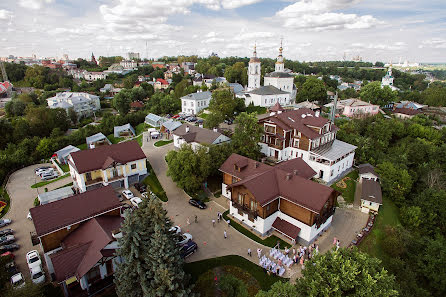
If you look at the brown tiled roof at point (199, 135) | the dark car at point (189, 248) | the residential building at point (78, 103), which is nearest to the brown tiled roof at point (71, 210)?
the dark car at point (189, 248)

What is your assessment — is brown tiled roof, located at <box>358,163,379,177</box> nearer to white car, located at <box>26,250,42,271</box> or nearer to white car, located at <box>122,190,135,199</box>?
white car, located at <box>122,190,135,199</box>

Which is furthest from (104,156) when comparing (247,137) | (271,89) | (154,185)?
(271,89)

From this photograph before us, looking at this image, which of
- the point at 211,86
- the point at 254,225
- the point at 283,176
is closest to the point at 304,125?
the point at 283,176

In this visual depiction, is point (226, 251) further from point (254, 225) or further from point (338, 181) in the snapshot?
point (338, 181)

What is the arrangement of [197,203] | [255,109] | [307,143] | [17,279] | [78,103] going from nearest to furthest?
1. [17,279]
2. [197,203]
3. [307,143]
4. [255,109]
5. [78,103]

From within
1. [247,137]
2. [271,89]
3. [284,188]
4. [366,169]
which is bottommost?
[366,169]

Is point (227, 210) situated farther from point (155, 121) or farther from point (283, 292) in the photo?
point (155, 121)

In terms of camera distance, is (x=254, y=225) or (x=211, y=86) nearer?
(x=254, y=225)
